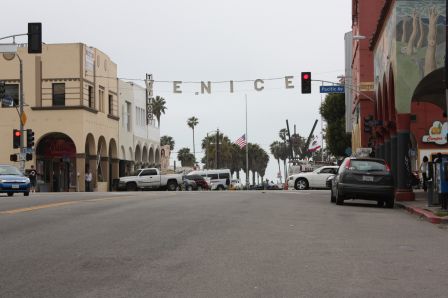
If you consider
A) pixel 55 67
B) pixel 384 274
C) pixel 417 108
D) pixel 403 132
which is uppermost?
pixel 55 67

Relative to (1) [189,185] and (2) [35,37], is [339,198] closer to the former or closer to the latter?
(2) [35,37]

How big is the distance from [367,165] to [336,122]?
169 feet

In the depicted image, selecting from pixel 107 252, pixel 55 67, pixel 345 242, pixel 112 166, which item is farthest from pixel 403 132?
pixel 112 166

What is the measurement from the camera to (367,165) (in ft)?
73.6

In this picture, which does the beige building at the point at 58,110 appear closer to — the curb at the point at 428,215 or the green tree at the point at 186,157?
Answer: the curb at the point at 428,215

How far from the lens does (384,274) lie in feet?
28.0

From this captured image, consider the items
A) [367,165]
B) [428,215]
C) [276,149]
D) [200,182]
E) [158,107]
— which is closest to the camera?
[428,215]

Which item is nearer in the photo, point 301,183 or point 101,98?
point 301,183

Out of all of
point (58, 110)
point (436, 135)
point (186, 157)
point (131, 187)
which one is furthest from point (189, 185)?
point (186, 157)

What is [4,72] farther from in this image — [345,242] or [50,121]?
[345,242]

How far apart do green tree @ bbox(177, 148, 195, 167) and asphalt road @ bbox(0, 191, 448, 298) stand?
427 feet

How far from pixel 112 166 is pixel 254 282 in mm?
53554

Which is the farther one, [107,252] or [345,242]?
[345,242]

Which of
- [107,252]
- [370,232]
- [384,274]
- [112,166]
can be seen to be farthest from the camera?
[112,166]
